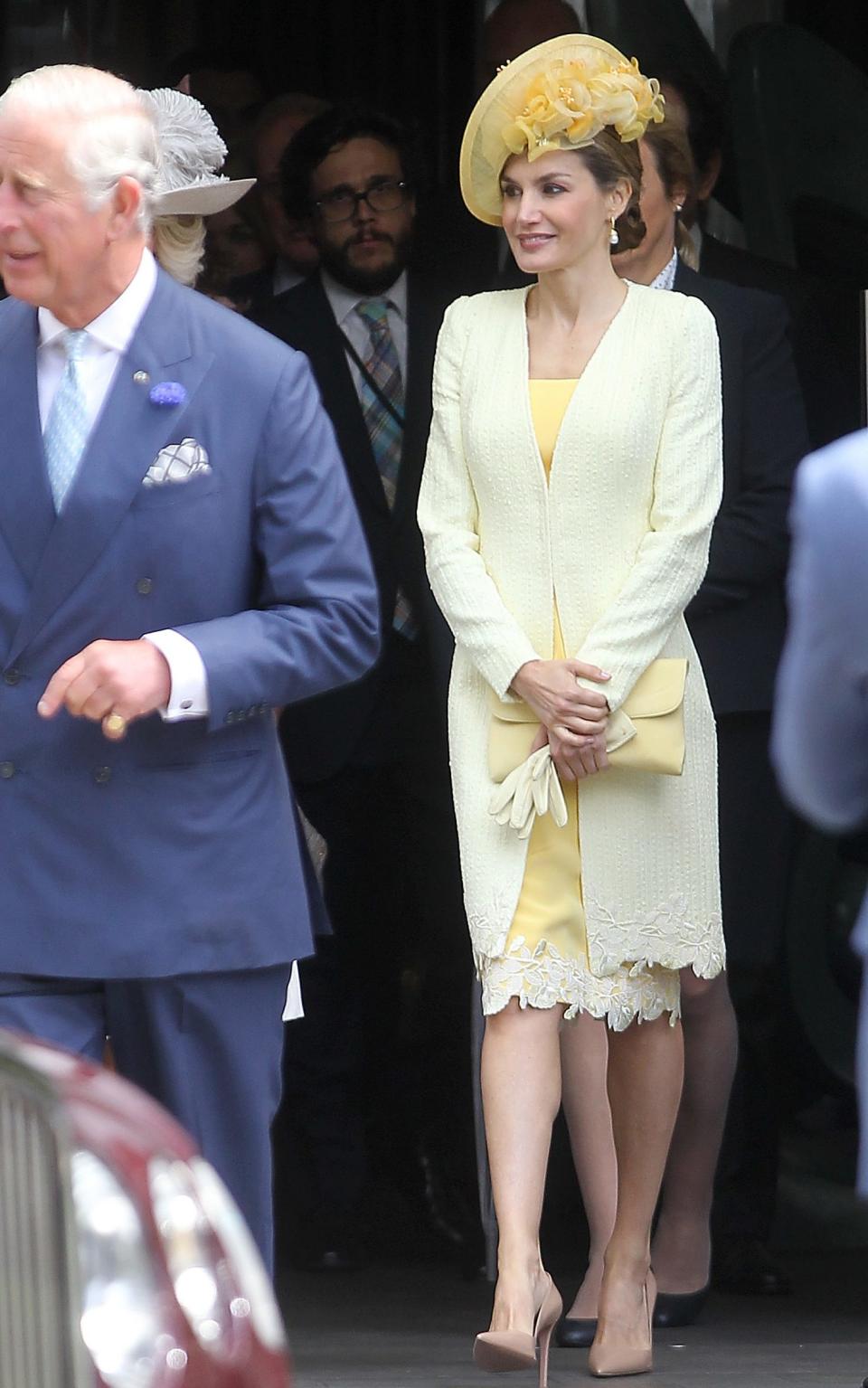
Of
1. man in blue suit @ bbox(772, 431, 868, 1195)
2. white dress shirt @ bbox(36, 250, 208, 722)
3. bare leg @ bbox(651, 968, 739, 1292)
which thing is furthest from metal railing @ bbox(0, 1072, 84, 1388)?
bare leg @ bbox(651, 968, 739, 1292)

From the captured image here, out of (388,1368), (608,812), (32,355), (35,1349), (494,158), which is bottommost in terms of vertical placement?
(388,1368)

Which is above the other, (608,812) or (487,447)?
(487,447)

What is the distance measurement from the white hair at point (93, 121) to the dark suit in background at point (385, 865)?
1.89 m

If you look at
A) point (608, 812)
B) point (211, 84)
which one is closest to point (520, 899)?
point (608, 812)

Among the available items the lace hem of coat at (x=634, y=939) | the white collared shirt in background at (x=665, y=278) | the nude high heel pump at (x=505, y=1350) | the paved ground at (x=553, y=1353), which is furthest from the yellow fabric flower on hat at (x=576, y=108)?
the paved ground at (x=553, y=1353)

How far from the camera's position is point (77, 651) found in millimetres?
3992

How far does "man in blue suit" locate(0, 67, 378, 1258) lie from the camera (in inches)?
157

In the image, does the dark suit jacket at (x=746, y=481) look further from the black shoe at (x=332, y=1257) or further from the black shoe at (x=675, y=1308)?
the black shoe at (x=332, y=1257)

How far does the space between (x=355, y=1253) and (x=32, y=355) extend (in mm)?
2620

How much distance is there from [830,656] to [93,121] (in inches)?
60.9

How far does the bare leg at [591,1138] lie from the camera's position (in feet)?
17.5

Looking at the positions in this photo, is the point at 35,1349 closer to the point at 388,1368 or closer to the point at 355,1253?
the point at 388,1368

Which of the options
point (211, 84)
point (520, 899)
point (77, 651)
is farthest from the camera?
point (211, 84)

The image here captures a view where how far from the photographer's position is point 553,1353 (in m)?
5.33
